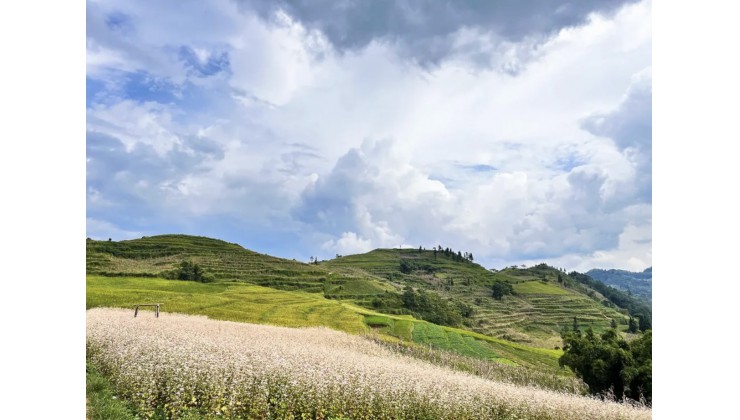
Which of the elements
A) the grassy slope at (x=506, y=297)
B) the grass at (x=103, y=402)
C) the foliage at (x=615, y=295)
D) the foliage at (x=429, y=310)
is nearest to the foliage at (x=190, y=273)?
the foliage at (x=429, y=310)

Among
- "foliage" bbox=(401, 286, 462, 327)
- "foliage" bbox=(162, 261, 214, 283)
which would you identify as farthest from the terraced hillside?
"foliage" bbox=(401, 286, 462, 327)

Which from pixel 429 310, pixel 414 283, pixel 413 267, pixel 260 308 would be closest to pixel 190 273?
pixel 260 308

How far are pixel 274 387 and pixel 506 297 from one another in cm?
6384

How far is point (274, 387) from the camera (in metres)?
7.41

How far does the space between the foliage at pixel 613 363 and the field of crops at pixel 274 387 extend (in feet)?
15.6

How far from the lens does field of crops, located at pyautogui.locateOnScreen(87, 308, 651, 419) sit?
6.97 meters

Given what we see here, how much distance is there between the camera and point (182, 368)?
7535 mm

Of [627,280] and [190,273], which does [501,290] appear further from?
[190,273]

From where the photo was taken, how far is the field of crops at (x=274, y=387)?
22.9ft

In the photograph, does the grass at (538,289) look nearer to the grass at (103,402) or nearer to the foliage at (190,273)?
the foliage at (190,273)

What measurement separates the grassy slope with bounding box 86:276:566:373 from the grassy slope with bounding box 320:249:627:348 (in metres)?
18.9
